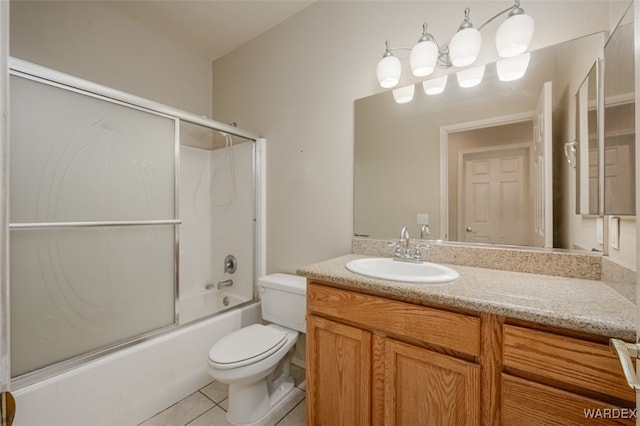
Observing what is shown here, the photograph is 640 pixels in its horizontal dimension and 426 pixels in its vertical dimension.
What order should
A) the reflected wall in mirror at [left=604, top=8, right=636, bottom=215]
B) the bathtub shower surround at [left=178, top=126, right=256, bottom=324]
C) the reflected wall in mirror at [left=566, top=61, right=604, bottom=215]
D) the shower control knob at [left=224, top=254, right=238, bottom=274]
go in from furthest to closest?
1. the shower control knob at [left=224, top=254, right=238, bottom=274]
2. the bathtub shower surround at [left=178, top=126, right=256, bottom=324]
3. the reflected wall in mirror at [left=566, top=61, right=604, bottom=215]
4. the reflected wall in mirror at [left=604, top=8, right=636, bottom=215]

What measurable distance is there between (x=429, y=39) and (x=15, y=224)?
6.96ft

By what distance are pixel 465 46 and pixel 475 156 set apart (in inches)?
20.7

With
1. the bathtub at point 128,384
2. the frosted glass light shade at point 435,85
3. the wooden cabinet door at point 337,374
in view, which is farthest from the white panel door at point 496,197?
the bathtub at point 128,384

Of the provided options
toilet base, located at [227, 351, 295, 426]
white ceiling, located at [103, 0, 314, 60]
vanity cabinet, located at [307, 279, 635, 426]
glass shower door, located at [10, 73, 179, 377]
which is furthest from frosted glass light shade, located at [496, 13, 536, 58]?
toilet base, located at [227, 351, 295, 426]

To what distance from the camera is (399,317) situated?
998mm

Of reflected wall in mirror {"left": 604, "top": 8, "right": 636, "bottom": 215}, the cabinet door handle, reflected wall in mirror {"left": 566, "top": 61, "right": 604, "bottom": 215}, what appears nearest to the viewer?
the cabinet door handle

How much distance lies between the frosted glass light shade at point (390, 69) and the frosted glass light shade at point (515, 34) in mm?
472

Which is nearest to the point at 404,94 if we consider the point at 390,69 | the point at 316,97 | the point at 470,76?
the point at 390,69

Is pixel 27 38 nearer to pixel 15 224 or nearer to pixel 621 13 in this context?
pixel 15 224

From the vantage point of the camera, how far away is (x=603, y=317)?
2.29 ft

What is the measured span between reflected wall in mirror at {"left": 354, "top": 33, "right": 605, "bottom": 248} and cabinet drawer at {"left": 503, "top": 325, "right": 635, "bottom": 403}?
619 millimetres

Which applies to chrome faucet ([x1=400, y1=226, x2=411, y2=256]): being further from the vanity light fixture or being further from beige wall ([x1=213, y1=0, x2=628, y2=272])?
the vanity light fixture

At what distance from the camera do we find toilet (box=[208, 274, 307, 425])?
1.33 m

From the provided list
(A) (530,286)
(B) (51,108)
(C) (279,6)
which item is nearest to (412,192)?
(A) (530,286)
